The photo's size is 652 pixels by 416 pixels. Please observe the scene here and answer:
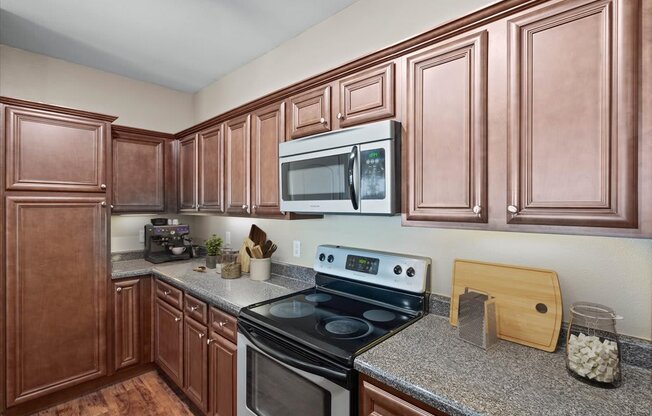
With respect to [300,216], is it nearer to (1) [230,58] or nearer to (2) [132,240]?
(1) [230,58]

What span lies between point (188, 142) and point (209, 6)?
1279mm

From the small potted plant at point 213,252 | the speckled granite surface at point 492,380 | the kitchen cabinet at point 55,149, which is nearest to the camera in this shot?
the speckled granite surface at point 492,380

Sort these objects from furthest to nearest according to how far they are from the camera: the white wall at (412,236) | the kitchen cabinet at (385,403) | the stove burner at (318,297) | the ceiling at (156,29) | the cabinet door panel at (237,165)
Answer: the cabinet door panel at (237,165) < the ceiling at (156,29) < the stove burner at (318,297) < the white wall at (412,236) < the kitchen cabinet at (385,403)

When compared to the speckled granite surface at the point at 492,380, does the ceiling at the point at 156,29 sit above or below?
above

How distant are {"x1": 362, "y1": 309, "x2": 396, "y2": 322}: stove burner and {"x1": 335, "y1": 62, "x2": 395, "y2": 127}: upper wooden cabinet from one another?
957 mm

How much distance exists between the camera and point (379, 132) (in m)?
1.41

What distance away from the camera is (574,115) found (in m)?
0.99

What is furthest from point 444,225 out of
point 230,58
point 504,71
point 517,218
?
point 230,58

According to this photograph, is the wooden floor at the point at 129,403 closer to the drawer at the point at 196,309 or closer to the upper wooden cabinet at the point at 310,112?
the drawer at the point at 196,309

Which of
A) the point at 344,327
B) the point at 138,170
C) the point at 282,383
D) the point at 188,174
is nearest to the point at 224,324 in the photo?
the point at 282,383

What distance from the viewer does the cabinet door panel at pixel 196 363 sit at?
203cm

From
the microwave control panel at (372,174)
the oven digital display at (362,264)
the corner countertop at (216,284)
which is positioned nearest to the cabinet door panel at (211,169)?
the corner countertop at (216,284)

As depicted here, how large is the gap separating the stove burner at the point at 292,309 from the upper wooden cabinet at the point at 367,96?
38.7 inches

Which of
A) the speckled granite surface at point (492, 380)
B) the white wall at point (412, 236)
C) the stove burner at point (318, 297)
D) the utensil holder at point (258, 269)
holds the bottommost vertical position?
the speckled granite surface at point (492, 380)
